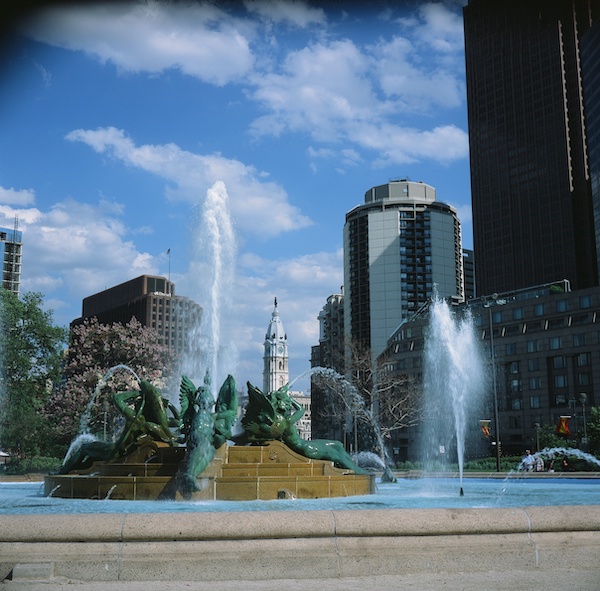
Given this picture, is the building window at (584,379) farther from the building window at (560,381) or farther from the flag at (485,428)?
the flag at (485,428)

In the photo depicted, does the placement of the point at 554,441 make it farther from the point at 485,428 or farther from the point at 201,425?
the point at 201,425

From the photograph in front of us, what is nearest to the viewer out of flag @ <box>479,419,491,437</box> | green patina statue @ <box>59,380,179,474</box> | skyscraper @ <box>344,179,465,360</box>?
green patina statue @ <box>59,380,179,474</box>

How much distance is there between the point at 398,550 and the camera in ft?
26.0

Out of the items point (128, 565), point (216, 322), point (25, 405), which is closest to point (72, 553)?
point (128, 565)

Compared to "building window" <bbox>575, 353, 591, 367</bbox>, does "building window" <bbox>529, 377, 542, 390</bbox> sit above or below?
below

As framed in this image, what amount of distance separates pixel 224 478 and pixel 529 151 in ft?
524

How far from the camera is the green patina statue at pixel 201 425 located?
1761 centimetres

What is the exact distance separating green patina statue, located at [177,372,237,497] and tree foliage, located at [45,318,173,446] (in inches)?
1307

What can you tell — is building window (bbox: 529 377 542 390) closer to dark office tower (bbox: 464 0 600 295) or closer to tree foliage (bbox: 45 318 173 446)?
tree foliage (bbox: 45 318 173 446)

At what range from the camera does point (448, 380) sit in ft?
303

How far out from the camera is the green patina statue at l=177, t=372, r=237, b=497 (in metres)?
17.6

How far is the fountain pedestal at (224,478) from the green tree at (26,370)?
35.5 metres

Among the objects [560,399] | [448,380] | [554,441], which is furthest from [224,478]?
[560,399]

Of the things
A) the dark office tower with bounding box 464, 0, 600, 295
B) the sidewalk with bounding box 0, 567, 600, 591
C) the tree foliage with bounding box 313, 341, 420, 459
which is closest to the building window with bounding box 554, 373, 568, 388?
the tree foliage with bounding box 313, 341, 420, 459
